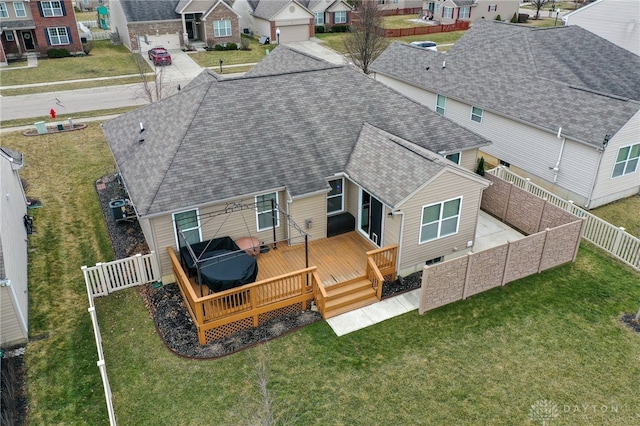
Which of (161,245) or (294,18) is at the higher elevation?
(294,18)

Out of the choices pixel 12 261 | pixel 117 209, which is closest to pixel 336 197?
pixel 117 209

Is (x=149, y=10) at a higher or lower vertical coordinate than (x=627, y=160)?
higher

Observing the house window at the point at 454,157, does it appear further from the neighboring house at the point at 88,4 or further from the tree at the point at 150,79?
the neighboring house at the point at 88,4

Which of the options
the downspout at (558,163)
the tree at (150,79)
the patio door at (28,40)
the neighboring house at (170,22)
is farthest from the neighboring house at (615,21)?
the patio door at (28,40)

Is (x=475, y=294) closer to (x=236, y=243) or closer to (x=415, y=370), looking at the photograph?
(x=415, y=370)

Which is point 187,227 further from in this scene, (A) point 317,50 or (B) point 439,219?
(A) point 317,50

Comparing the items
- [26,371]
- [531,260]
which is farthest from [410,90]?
[26,371]
